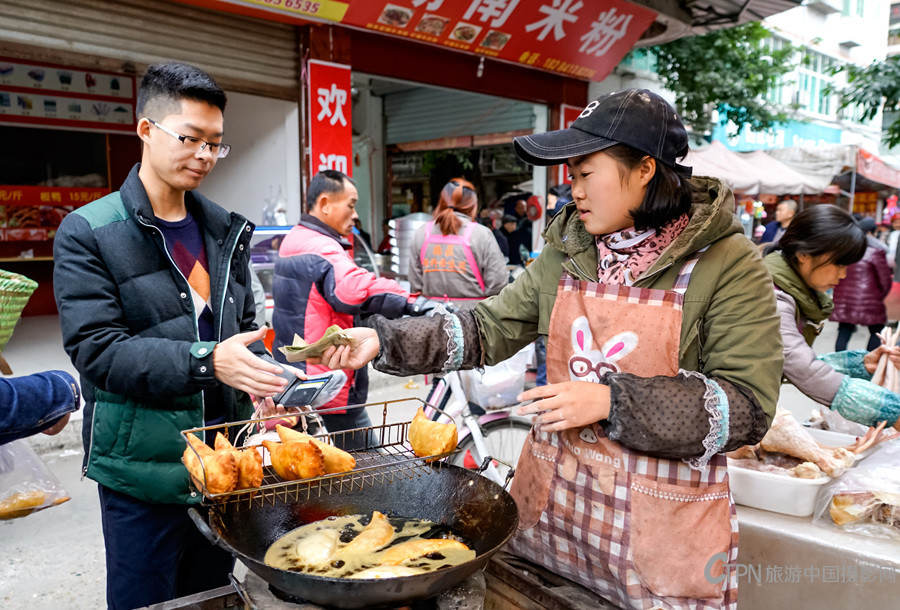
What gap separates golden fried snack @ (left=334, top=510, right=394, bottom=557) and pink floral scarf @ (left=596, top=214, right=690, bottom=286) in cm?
90

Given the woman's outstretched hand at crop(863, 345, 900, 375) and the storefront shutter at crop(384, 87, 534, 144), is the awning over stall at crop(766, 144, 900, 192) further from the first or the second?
the woman's outstretched hand at crop(863, 345, 900, 375)

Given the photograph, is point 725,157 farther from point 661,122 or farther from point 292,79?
point 661,122

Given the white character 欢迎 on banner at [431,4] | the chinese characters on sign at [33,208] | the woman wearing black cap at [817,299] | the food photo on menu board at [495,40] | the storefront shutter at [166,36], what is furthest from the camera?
the chinese characters on sign at [33,208]

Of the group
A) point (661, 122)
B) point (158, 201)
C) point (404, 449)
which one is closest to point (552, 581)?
point (404, 449)

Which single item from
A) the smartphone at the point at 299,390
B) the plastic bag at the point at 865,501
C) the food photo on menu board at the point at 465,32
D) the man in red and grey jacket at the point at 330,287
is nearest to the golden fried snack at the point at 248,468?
Result: the smartphone at the point at 299,390

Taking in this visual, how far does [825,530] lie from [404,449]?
153cm

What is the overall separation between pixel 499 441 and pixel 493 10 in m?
5.41

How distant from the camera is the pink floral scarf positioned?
172 cm

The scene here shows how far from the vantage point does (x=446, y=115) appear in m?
13.1

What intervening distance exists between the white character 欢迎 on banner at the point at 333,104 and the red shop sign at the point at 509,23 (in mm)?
704

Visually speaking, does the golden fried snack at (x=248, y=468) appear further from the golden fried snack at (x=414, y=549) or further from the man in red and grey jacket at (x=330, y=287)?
the man in red and grey jacket at (x=330, y=287)

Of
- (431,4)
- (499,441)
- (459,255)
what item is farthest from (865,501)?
(431,4)

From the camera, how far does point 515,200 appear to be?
1240cm

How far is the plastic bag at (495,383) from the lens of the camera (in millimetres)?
3779
